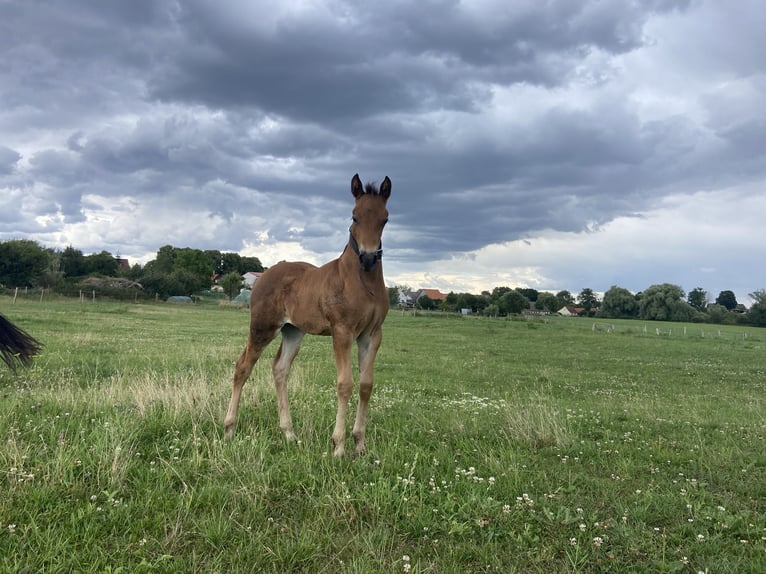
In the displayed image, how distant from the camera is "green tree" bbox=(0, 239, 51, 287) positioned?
6800 centimetres

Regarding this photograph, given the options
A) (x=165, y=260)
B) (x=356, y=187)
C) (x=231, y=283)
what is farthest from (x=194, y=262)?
(x=356, y=187)

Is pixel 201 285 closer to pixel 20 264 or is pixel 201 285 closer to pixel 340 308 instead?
pixel 20 264

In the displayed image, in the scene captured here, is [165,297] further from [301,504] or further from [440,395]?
[301,504]

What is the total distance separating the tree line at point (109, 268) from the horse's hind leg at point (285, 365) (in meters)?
66.0

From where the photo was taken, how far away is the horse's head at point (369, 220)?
5328 millimetres

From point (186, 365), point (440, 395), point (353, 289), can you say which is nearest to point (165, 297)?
point (186, 365)

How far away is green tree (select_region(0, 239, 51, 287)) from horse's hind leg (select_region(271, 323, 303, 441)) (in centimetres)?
7961

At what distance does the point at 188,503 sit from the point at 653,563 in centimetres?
379

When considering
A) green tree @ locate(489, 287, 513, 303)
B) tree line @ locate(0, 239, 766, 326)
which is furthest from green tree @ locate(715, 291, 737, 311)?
green tree @ locate(489, 287, 513, 303)

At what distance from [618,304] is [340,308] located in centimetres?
11238

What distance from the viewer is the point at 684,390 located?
1526cm

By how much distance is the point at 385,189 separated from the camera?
5.68 metres

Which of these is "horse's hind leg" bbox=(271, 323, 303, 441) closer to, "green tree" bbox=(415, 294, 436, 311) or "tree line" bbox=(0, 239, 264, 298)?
"tree line" bbox=(0, 239, 264, 298)

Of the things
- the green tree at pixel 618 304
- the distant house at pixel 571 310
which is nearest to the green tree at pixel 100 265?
the green tree at pixel 618 304
